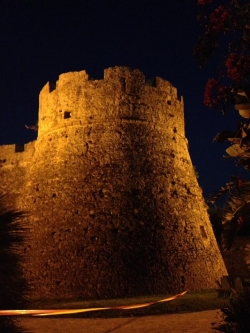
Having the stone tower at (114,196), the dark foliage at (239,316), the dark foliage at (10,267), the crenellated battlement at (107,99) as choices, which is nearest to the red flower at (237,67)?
the dark foliage at (239,316)

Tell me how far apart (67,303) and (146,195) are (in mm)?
3993

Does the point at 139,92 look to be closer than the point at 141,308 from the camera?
No

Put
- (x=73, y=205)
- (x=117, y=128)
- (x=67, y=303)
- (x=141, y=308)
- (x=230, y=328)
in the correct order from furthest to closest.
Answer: (x=117, y=128), (x=73, y=205), (x=67, y=303), (x=141, y=308), (x=230, y=328)

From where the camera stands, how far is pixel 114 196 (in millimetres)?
12992

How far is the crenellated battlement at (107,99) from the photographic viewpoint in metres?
14.1

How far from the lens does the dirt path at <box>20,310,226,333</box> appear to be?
7.98 meters

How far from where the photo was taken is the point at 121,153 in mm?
13617

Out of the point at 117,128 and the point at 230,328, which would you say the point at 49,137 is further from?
the point at 230,328

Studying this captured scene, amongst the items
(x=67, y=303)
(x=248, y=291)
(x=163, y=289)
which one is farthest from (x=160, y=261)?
(x=248, y=291)

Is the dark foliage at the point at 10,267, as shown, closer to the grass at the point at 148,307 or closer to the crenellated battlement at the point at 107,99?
the grass at the point at 148,307

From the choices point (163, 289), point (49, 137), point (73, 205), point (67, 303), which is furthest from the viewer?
point (49, 137)

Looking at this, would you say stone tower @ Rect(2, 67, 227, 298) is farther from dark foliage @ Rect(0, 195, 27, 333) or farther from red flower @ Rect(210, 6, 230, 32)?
red flower @ Rect(210, 6, 230, 32)

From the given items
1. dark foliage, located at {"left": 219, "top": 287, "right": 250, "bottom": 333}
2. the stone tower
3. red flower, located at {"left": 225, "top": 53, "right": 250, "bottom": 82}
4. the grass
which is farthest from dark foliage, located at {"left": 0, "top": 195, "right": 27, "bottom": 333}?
the stone tower

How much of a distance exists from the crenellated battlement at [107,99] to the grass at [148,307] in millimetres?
5784
